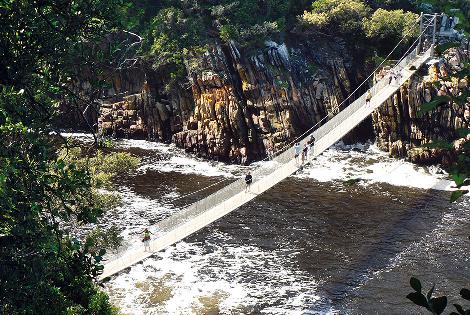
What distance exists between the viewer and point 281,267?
710 inches

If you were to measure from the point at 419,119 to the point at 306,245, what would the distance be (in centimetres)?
1131

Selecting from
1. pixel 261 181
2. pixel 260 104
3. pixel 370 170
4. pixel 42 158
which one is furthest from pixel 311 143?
pixel 42 158

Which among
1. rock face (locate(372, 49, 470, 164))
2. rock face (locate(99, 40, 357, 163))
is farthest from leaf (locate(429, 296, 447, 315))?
rock face (locate(99, 40, 357, 163))

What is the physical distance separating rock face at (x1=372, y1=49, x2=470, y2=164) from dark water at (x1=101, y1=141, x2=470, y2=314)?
148 inches

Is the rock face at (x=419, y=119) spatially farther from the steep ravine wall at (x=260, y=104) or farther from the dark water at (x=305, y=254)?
the dark water at (x=305, y=254)

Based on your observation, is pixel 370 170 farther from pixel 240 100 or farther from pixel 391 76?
pixel 240 100

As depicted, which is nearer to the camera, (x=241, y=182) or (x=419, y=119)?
(x=241, y=182)

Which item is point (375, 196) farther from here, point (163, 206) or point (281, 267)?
point (163, 206)

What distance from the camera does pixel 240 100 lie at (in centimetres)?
2861

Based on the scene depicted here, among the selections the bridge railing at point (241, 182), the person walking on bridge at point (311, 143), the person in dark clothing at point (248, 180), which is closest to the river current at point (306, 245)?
the bridge railing at point (241, 182)

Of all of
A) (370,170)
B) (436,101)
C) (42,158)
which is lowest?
(370,170)

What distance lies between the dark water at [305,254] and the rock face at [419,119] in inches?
148

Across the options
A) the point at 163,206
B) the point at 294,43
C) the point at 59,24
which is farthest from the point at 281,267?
the point at 294,43

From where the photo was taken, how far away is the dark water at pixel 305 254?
1625 cm
